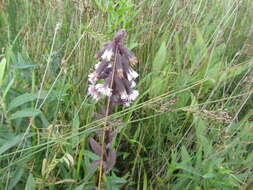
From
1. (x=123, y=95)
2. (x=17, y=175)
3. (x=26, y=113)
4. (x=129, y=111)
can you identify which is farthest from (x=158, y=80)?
(x=17, y=175)

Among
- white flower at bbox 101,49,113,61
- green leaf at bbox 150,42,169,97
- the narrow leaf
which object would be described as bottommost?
the narrow leaf

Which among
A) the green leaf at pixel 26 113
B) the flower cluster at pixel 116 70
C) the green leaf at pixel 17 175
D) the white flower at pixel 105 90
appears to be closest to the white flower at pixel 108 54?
the flower cluster at pixel 116 70

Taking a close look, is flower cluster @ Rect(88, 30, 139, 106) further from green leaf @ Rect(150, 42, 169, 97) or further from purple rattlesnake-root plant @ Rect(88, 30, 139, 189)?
green leaf @ Rect(150, 42, 169, 97)

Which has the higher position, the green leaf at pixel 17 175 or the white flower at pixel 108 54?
the white flower at pixel 108 54

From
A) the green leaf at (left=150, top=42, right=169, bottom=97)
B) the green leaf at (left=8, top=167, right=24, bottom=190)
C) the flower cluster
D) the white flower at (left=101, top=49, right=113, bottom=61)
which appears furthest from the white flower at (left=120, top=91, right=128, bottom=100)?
the green leaf at (left=8, top=167, right=24, bottom=190)

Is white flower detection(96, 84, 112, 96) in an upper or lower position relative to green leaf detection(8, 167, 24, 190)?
upper

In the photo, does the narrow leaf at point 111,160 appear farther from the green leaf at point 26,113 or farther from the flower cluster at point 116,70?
the green leaf at point 26,113

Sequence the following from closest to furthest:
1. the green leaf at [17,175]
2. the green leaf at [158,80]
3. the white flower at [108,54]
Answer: the green leaf at [17,175] < the white flower at [108,54] < the green leaf at [158,80]
